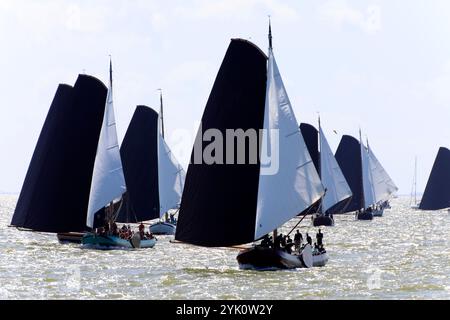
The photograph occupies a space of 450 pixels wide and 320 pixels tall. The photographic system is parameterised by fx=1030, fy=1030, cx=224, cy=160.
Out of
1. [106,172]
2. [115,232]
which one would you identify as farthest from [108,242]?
[106,172]

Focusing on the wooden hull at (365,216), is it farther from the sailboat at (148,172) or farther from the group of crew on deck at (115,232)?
the group of crew on deck at (115,232)

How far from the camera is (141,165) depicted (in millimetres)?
91500

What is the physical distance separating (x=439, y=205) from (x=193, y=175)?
12830 centimetres

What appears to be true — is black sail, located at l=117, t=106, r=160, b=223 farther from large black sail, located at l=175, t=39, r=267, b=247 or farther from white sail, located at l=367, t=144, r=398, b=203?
white sail, located at l=367, t=144, r=398, b=203

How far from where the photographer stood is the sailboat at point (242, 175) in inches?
1976

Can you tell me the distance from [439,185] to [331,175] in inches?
2781

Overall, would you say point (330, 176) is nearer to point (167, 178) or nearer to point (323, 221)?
point (323, 221)

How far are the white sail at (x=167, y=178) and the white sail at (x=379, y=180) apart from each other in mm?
57661

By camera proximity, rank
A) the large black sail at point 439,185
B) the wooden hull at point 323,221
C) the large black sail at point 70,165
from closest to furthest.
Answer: the large black sail at point 70,165, the wooden hull at point 323,221, the large black sail at point 439,185

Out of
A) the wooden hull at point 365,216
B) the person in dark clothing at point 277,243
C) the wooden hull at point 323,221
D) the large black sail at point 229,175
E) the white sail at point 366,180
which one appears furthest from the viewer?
the white sail at point 366,180

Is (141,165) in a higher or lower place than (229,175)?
higher

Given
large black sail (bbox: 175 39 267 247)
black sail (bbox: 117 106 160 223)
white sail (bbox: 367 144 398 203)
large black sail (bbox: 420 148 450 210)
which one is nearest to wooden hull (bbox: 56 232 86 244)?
black sail (bbox: 117 106 160 223)

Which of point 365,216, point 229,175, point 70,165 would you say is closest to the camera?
point 229,175

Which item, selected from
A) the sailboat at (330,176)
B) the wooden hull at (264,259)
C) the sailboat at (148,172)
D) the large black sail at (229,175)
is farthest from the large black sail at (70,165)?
Result: the sailboat at (330,176)
